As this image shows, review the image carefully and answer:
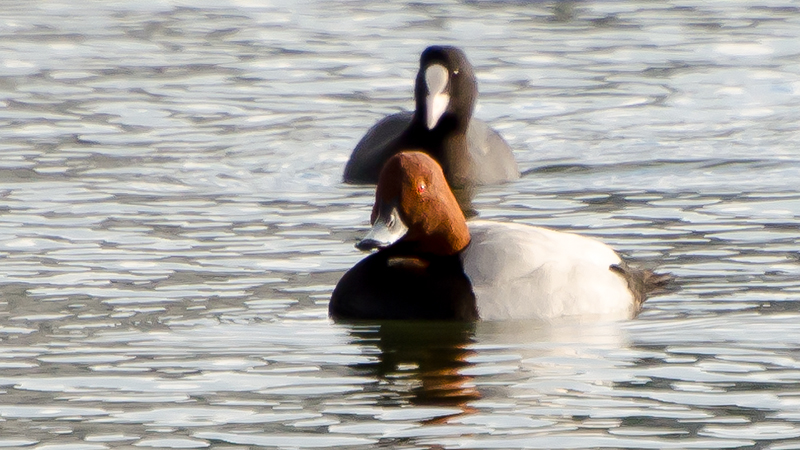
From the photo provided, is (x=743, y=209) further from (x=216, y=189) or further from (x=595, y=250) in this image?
(x=216, y=189)

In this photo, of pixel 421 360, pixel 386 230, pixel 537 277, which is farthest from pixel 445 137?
pixel 421 360

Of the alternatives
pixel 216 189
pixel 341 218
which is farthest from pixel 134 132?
pixel 341 218

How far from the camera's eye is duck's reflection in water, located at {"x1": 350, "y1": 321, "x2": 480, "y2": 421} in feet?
21.5

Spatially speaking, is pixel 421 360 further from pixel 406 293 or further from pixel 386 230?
pixel 386 230

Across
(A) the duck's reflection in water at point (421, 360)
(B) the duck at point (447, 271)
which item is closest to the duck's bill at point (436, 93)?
(B) the duck at point (447, 271)

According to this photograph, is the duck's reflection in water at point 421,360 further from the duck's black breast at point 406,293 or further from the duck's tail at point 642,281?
the duck's tail at point 642,281

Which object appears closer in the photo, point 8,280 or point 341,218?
point 8,280

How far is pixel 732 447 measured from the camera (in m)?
5.76

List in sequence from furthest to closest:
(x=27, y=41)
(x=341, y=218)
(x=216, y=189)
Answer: (x=27, y=41) → (x=216, y=189) → (x=341, y=218)

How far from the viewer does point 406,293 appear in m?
7.85

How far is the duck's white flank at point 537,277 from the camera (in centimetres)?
786

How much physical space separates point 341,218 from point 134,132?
297 centimetres

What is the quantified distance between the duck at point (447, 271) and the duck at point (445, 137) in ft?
11.3

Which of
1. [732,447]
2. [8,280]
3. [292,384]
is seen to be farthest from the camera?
[8,280]
